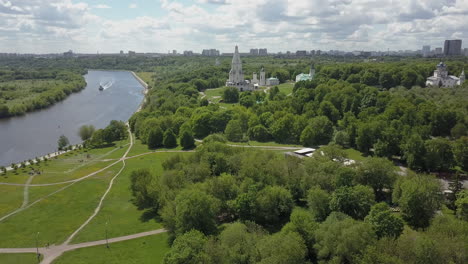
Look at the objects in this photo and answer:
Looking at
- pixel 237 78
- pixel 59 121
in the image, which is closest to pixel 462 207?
pixel 59 121

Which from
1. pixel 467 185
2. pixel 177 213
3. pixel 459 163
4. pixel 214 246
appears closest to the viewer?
pixel 214 246

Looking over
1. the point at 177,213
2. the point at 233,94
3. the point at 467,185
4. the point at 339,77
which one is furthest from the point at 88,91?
the point at 467,185

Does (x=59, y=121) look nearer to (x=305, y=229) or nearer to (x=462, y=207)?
(x=305, y=229)

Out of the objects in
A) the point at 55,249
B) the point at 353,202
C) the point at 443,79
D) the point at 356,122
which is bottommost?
the point at 55,249

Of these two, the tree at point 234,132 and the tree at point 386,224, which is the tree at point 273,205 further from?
the tree at point 234,132

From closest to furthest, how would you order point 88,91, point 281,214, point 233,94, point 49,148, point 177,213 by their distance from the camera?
point 177,213 → point 281,214 → point 49,148 → point 233,94 → point 88,91

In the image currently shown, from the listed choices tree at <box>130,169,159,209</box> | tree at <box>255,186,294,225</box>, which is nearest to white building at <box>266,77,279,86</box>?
tree at <box>130,169,159,209</box>

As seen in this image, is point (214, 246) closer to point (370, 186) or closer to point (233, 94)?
point (370, 186)
